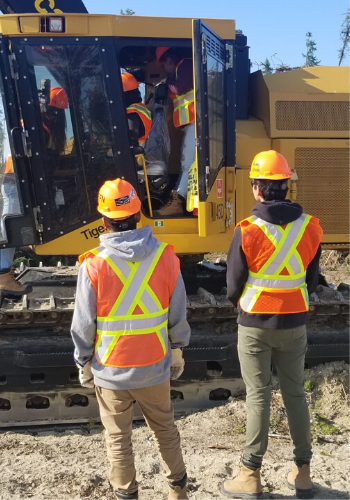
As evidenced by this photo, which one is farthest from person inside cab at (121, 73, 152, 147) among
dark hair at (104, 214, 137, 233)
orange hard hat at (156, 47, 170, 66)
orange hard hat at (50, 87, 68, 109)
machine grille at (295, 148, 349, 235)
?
dark hair at (104, 214, 137, 233)

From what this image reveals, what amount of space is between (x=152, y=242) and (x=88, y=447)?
228 cm

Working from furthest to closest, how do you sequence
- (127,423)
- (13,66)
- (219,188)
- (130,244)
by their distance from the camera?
(219,188), (13,66), (127,423), (130,244)

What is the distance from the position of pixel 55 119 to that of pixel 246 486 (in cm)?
306

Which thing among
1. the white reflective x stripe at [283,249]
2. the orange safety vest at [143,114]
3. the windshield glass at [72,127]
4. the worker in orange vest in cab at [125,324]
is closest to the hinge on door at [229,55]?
the orange safety vest at [143,114]

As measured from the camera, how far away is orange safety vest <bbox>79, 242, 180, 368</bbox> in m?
2.79

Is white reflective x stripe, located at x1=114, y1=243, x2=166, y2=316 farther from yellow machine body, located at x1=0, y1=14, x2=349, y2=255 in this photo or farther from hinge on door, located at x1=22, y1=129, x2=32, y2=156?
hinge on door, located at x1=22, y1=129, x2=32, y2=156

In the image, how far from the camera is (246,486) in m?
3.33

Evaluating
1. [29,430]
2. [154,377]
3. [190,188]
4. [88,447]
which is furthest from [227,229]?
[29,430]

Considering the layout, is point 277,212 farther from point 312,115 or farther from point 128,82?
point 128,82

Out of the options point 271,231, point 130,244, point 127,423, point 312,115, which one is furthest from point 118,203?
point 312,115

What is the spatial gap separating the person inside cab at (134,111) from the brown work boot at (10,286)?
5.12 feet

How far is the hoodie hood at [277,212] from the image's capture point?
3174 millimetres

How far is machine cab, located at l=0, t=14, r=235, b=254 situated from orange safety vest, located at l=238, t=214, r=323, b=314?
92 cm

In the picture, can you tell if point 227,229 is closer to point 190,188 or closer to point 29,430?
point 190,188
